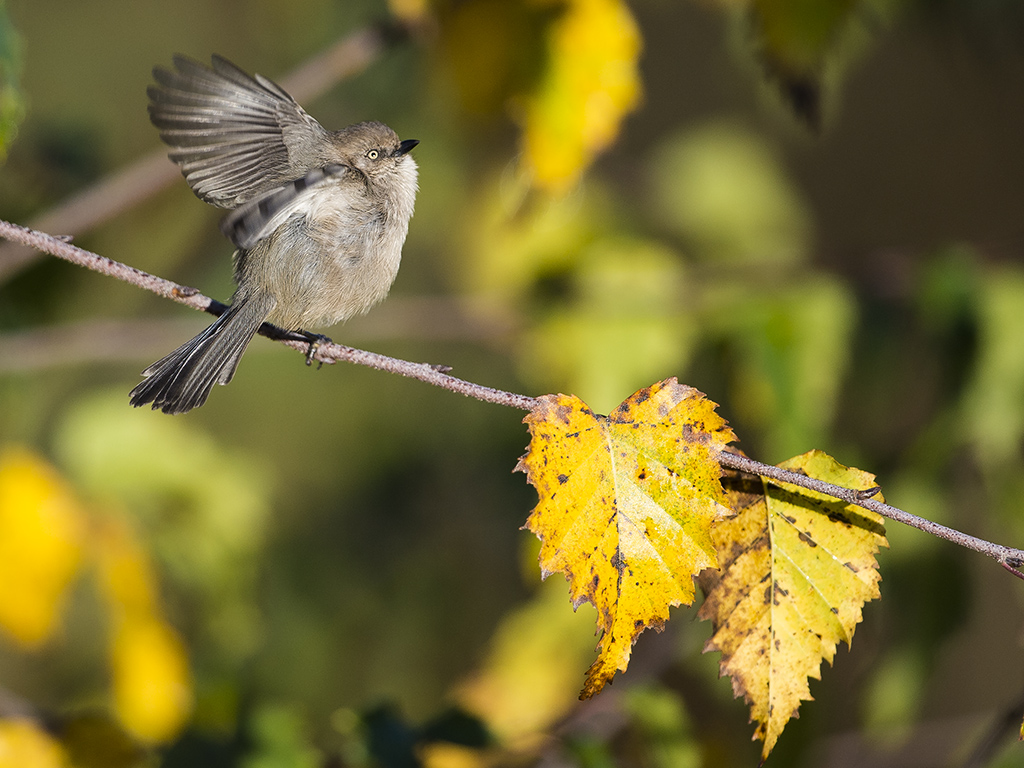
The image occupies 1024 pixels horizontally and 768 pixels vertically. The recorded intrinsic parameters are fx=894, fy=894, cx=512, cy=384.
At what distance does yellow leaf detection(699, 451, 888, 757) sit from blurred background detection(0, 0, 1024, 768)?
528mm

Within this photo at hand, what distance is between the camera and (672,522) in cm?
108

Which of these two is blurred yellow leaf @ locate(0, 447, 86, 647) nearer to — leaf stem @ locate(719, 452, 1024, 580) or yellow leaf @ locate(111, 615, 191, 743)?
yellow leaf @ locate(111, 615, 191, 743)

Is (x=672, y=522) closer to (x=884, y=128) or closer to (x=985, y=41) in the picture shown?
(x=985, y=41)

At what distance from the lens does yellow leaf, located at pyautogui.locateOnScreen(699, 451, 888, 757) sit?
1108mm

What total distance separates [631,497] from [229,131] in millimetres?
1004

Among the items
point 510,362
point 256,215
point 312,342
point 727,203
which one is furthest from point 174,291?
point 510,362

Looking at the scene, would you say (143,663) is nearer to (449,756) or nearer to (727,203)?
(449,756)

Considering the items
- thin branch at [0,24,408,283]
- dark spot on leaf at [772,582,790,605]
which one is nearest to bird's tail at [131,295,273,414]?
thin branch at [0,24,408,283]

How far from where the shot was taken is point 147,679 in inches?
86.5

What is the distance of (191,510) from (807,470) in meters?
1.96

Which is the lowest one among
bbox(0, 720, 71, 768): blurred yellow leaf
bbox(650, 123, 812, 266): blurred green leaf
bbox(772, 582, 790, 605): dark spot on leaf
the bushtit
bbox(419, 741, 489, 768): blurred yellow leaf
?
bbox(0, 720, 71, 768): blurred yellow leaf

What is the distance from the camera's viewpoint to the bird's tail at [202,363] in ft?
4.74

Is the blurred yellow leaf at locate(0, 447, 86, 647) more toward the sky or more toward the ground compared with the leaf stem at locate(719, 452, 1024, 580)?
more toward the sky

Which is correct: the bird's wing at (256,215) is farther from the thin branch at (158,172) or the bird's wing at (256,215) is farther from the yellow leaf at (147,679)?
the yellow leaf at (147,679)
